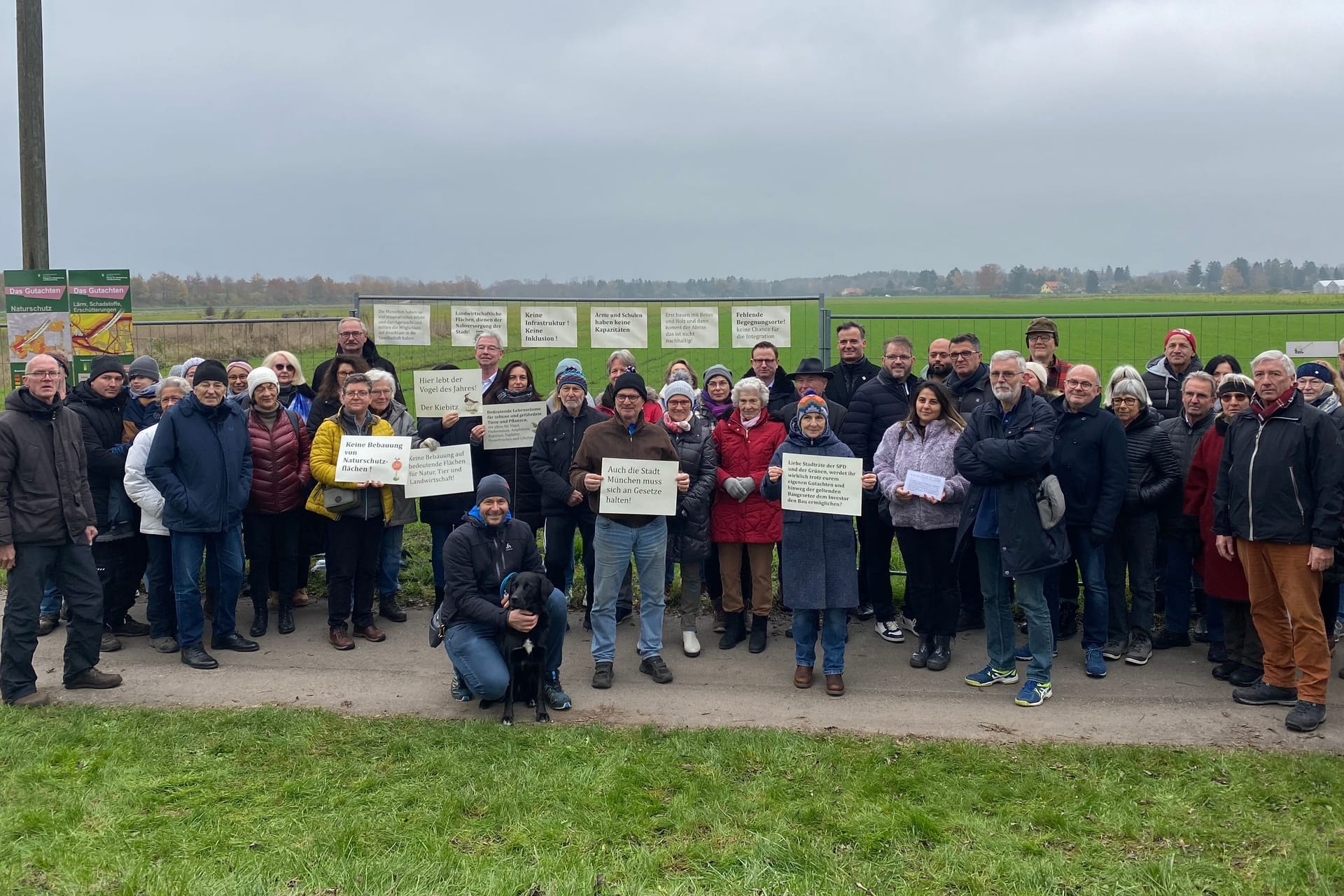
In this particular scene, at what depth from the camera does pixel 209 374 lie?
26.0 ft

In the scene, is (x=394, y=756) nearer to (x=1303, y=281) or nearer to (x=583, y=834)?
(x=583, y=834)

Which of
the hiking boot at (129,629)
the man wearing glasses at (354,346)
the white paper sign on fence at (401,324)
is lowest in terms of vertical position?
the hiking boot at (129,629)

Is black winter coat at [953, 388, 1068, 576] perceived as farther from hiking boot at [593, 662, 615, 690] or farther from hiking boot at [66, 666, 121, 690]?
hiking boot at [66, 666, 121, 690]

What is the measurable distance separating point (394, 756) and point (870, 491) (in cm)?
437

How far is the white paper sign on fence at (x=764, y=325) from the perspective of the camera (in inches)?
409

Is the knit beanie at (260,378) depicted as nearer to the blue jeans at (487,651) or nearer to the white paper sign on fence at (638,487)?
the blue jeans at (487,651)

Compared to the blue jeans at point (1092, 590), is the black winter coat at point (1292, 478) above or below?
above

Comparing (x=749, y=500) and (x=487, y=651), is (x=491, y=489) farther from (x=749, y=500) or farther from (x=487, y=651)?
(x=749, y=500)

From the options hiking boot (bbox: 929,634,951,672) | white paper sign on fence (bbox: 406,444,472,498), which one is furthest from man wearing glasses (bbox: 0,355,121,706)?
hiking boot (bbox: 929,634,951,672)

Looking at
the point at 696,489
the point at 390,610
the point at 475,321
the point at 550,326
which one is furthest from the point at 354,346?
the point at 696,489

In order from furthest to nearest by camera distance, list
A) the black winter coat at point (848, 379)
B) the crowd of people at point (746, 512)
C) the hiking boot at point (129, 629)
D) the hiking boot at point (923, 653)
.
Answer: the black winter coat at point (848, 379) → the hiking boot at point (129, 629) → the hiking boot at point (923, 653) → the crowd of people at point (746, 512)

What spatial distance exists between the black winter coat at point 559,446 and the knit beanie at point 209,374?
8.20 ft

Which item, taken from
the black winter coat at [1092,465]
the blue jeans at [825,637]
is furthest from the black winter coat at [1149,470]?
the blue jeans at [825,637]

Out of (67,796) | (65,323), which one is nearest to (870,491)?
(67,796)
